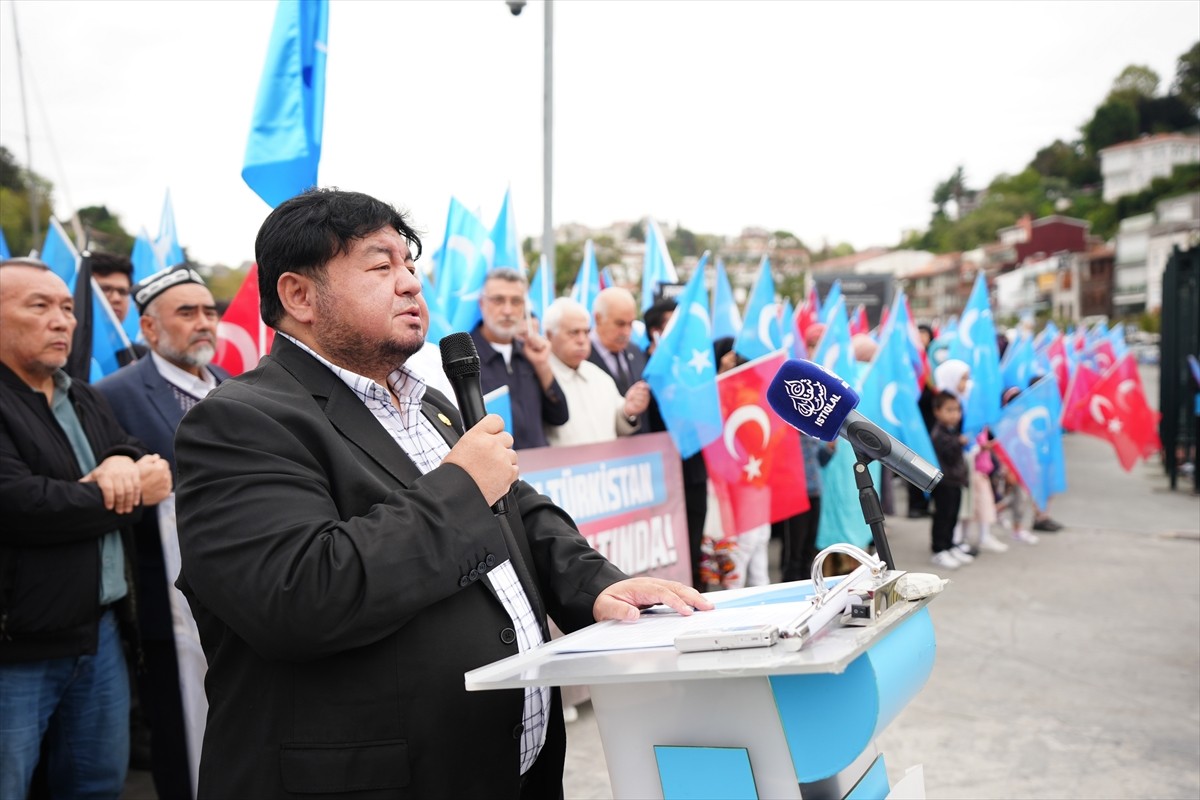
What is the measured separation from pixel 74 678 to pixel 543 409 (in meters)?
2.75

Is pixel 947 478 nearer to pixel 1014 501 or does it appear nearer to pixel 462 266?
pixel 1014 501

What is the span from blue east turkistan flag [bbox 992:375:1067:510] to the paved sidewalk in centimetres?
76

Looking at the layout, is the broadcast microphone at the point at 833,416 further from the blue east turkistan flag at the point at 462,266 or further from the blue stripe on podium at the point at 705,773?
the blue east turkistan flag at the point at 462,266

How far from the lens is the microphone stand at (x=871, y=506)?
177 centimetres

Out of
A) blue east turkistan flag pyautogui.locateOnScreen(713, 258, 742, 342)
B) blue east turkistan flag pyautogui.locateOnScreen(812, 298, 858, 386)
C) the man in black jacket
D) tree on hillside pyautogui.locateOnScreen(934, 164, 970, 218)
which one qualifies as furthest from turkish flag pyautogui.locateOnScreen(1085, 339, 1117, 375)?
tree on hillside pyautogui.locateOnScreen(934, 164, 970, 218)

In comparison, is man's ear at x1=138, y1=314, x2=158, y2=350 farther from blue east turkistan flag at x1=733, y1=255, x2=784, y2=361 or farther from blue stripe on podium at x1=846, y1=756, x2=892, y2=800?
blue east turkistan flag at x1=733, y1=255, x2=784, y2=361

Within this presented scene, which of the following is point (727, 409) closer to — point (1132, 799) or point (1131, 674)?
point (1131, 674)

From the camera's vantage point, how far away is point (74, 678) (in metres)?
3.03

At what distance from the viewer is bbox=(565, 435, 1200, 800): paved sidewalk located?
4.07 metres

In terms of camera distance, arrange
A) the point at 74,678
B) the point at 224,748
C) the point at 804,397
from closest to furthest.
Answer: the point at 224,748 < the point at 804,397 < the point at 74,678

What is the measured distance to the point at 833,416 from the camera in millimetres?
1892

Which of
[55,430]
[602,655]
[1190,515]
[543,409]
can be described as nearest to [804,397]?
[602,655]

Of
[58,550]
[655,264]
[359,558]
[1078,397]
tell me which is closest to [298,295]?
[359,558]

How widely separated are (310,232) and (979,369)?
876 cm
